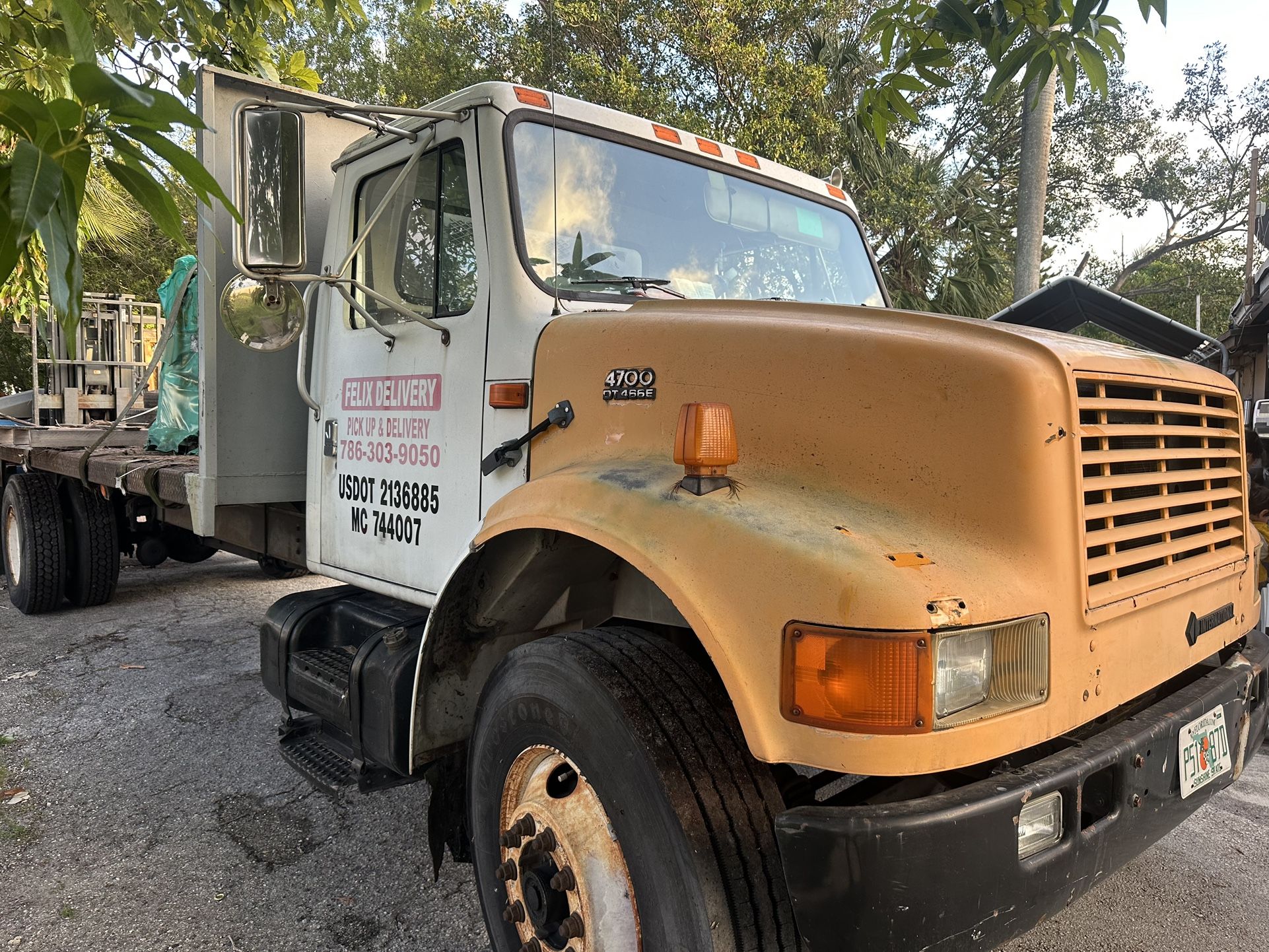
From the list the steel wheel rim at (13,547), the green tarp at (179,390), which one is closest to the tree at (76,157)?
the green tarp at (179,390)

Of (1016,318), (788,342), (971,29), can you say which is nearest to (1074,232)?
(1016,318)

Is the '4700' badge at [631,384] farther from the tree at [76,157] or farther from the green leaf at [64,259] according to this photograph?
the green leaf at [64,259]

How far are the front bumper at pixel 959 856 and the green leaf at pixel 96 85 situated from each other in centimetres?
151

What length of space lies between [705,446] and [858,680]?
554 mm

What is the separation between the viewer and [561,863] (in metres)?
2.10

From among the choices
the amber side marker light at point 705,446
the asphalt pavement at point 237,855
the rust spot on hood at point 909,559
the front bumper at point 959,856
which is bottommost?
the asphalt pavement at point 237,855

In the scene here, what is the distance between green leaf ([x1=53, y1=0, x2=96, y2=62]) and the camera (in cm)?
130

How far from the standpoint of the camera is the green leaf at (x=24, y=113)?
4.14 feet

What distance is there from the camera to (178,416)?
17.9 ft

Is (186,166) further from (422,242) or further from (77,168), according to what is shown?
(422,242)

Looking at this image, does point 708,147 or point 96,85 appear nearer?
point 96,85

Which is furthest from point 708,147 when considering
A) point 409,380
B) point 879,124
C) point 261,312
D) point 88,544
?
point 88,544

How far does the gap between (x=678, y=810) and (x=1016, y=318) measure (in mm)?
3359

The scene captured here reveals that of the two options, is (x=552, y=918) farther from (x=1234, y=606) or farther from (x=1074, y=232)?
(x=1074, y=232)
